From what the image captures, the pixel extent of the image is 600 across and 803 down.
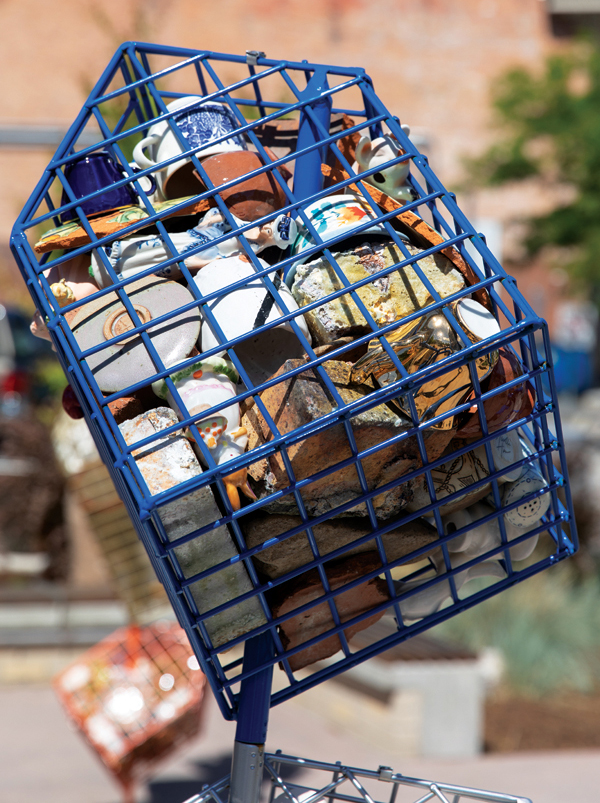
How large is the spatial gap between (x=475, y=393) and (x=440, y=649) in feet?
9.33

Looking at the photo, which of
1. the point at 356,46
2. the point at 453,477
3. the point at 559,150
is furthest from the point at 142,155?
the point at 356,46

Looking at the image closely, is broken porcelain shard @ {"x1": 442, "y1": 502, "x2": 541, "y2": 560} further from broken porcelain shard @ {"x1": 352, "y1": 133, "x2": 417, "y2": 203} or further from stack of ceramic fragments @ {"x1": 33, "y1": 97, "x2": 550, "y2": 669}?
broken porcelain shard @ {"x1": 352, "y1": 133, "x2": 417, "y2": 203}

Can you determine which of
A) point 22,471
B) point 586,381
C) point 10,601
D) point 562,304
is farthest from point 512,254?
point 10,601

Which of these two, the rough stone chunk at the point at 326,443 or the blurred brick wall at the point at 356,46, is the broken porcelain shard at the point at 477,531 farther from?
the blurred brick wall at the point at 356,46

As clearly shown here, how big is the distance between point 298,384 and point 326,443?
75 millimetres

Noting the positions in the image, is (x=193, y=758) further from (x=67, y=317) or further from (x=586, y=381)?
(x=586, y=381)

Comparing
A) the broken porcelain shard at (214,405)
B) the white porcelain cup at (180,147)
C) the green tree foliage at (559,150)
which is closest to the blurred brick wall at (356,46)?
the green tree foliage at (559,150)

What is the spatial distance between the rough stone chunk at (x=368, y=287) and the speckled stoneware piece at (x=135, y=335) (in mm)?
152

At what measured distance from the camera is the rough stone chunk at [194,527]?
0.87m

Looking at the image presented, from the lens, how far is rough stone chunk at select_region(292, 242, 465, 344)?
952 mm

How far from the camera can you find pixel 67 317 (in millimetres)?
1035

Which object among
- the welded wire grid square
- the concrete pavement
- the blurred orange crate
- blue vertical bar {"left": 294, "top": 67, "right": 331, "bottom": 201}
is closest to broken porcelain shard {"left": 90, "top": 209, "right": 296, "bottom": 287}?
blue vertical bar {"left": 294, "top": 67, "right": 331, "bottom": 201}

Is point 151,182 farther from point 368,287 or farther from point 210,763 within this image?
point 210,763

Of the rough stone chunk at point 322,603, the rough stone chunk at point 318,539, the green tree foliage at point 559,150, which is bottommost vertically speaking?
the rough stone chunk at point 322,603
